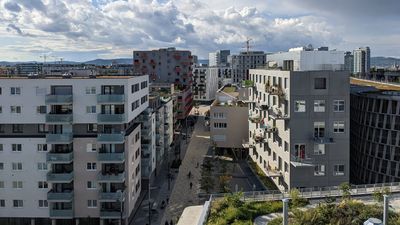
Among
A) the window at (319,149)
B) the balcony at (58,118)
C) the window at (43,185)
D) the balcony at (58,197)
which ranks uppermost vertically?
the balcony at (58,118)

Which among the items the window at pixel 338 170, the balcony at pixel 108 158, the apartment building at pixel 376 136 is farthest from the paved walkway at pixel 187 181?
the apartment building at pixel 376 136

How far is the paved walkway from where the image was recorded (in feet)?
188

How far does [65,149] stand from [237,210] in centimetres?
2584

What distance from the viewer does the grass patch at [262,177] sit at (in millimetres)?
60294

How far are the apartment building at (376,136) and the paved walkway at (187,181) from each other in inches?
964

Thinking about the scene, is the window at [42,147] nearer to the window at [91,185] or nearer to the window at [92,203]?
the window at [91,185]

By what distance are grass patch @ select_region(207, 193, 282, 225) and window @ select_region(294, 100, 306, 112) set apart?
19.5 m

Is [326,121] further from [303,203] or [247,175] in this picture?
[247,175]

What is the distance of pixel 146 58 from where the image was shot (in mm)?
149875

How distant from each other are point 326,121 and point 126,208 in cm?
2476

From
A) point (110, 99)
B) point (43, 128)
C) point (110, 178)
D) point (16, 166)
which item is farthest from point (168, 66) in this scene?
point (110, 178)

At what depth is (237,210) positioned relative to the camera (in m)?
30.7

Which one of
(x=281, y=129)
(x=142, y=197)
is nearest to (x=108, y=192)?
(x=142, y=197)

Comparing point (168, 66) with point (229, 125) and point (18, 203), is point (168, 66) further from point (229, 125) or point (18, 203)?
point (18, 203)
